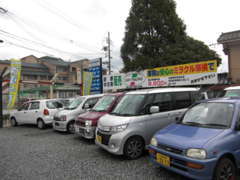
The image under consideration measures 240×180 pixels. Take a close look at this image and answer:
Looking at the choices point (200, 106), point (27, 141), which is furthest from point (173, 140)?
point (27, 141)

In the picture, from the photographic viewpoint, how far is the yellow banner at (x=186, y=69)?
981 cm

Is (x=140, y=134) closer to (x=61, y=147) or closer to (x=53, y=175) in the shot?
(x=53, y=175)

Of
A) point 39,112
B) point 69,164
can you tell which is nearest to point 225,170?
point 69,164

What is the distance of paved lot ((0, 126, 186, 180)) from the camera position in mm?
3576

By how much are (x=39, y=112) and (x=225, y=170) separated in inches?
336

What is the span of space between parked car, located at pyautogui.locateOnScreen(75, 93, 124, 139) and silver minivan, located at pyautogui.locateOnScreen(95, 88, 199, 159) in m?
0.86

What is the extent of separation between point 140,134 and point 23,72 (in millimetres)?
43978

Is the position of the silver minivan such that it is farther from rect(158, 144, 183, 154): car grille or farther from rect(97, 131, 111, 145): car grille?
rect(158, 144, 183, 154): car grille

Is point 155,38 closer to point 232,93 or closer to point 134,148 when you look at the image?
point 232,93

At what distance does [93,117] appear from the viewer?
580 centimetres

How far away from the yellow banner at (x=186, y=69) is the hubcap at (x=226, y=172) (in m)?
8.12

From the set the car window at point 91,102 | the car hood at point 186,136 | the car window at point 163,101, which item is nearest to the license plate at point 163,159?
the car hood at point 186,136

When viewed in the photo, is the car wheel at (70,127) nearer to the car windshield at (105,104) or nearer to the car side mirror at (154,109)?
the car windshield at (105,104)

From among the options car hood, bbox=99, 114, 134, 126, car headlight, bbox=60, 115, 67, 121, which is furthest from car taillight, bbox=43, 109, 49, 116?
car hood, bbox=99, 114, 134, 126
